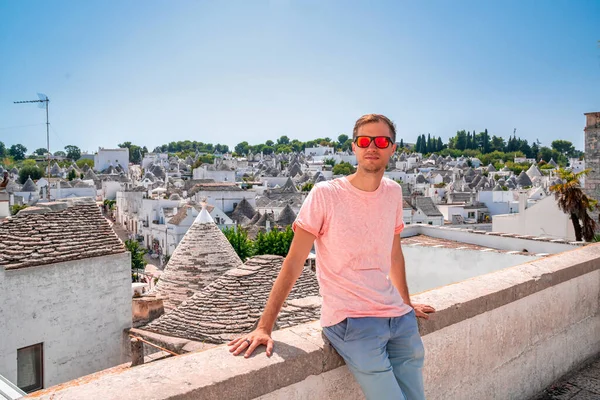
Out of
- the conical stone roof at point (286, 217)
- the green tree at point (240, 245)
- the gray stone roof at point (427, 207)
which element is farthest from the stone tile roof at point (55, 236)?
the gray stone roof at point (427, 207)

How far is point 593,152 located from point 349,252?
23235 millimetres

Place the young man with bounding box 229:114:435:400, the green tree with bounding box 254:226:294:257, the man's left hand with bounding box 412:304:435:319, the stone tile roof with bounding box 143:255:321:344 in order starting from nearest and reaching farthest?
the young man with bounding box 229:114:435:400 < the man's left hand with bounding box 412:304:435:319 < the stone tile roof with bounding box 143:255:321:344 < the green tree with bounding box 254:226:294:257

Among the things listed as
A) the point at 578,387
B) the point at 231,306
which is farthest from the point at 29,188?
the point at 578,387

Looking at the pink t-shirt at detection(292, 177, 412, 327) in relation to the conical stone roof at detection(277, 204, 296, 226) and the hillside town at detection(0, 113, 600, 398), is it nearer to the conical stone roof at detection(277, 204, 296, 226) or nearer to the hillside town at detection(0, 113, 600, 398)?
the hillside town at detection(0, 113, 600, 398)

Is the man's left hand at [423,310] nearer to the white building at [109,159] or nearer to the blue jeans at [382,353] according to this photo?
the blue jeans at [382,353]

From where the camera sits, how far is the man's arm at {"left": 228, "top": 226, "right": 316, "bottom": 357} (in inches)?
102

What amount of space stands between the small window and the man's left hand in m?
10.7

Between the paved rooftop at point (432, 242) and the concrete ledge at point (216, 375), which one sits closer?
the concrete ledge at point (216, 375)

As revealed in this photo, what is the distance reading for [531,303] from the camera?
13.7ft

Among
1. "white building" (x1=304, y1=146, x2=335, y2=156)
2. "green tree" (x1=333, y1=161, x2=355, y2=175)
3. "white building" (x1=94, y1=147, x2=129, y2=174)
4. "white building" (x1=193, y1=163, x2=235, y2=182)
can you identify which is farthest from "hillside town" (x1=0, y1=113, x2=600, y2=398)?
"white building" (x1=304, y1=146, x2=335, y2=156)

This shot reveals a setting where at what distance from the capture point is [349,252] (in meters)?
2.80

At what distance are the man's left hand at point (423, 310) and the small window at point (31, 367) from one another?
10.7 meters

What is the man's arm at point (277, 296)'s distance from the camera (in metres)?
2.59

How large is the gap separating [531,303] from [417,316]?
4.67 feet
